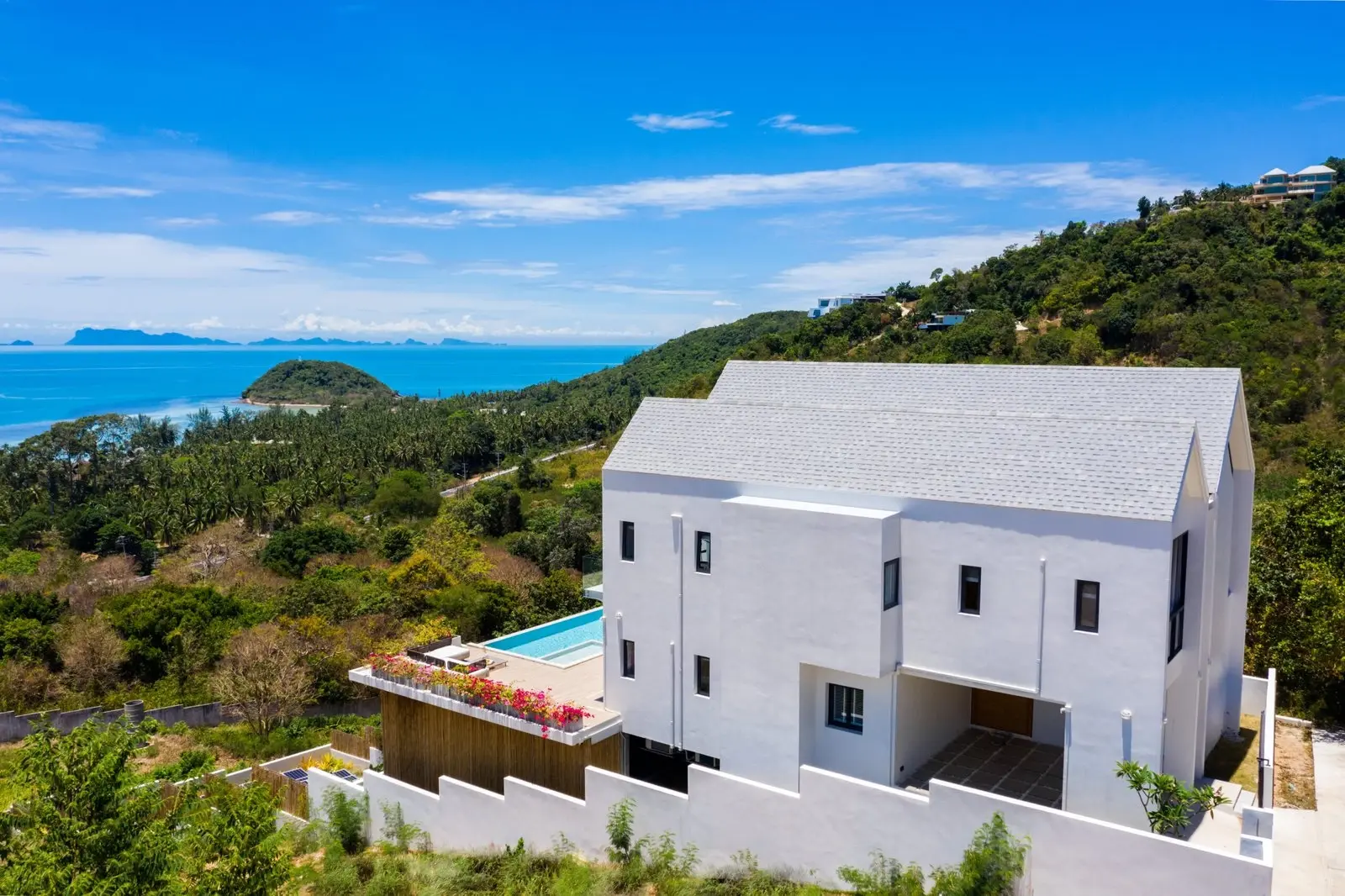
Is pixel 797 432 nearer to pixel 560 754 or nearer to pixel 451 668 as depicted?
pixel 560 754

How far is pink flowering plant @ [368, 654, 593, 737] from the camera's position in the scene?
731 inches

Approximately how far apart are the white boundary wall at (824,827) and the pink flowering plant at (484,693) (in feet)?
4.36

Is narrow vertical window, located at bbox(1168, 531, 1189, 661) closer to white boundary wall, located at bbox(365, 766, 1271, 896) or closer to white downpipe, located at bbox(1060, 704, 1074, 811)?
white downpipe, located at bbox(1060, 704, 1074, 811)

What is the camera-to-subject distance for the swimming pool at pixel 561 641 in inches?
926

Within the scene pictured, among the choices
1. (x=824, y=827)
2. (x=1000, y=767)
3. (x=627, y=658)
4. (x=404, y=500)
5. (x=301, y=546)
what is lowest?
(x=301, y=546)

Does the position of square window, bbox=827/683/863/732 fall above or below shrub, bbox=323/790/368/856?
above

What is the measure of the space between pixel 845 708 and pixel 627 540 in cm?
557

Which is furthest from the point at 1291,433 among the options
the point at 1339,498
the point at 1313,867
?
the point at 1313,867

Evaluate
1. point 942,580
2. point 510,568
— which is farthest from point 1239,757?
point 510,568

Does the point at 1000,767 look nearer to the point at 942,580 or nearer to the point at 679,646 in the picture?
the point at 942,580

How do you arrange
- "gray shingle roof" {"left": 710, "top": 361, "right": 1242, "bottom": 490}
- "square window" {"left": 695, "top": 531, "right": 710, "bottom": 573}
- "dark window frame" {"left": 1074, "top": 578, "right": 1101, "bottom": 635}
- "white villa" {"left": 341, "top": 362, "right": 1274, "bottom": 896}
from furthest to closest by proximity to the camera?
"square window" {"left": 695, "top": 531, "right": 710, "bottom": 573}
"gray shingle roof" {"left": 710, "top": 361, "right": 1242, "bottom": 490}
"dark window frame" {"left": 1074, "top": 578, "right": 1101, "bottom": 635}
"white villa" {"left": 341, "top": 362, "right": 1274, "bottom": 896}

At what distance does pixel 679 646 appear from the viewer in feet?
60.3

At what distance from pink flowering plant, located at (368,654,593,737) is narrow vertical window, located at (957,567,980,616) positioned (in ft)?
26.0

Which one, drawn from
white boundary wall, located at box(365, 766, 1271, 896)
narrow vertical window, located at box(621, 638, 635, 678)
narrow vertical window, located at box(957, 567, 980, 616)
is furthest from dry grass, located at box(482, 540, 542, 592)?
narrow vertical window, located at box(957, 567, 980, 616)
